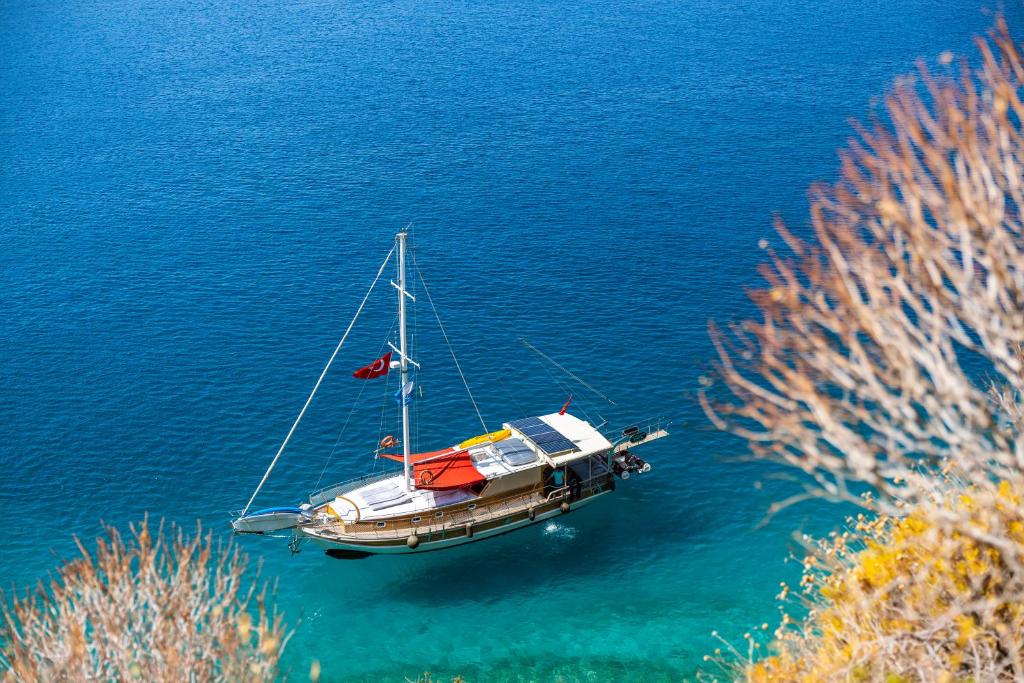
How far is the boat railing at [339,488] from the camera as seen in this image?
64.2 m

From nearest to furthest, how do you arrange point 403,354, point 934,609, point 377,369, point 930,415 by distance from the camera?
point 930,415 < point 934,609 < point 403,354 < point 377,369

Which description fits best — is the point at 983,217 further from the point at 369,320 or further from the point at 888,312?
the point at 369,320

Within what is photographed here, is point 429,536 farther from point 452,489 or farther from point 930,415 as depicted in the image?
point 930,415

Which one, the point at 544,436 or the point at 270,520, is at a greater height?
the point at 544,436

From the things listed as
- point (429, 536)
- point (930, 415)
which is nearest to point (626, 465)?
point (429, 536)

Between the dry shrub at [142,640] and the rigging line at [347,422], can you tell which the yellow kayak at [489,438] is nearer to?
the rigging line at [347,422]

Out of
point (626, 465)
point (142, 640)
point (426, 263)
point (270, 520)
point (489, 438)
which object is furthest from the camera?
point (426, 263)

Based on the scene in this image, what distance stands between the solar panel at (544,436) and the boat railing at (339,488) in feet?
30.9

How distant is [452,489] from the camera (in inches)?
2544

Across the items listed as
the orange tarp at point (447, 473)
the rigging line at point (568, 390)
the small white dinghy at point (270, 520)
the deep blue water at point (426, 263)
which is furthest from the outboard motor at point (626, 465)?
the small white dinghy at point (270, 520)

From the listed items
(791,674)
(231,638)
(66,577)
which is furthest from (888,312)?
(66,577)

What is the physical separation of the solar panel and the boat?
0.07 metres

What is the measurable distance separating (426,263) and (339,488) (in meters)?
40.3

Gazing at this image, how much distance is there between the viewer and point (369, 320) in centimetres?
9338
